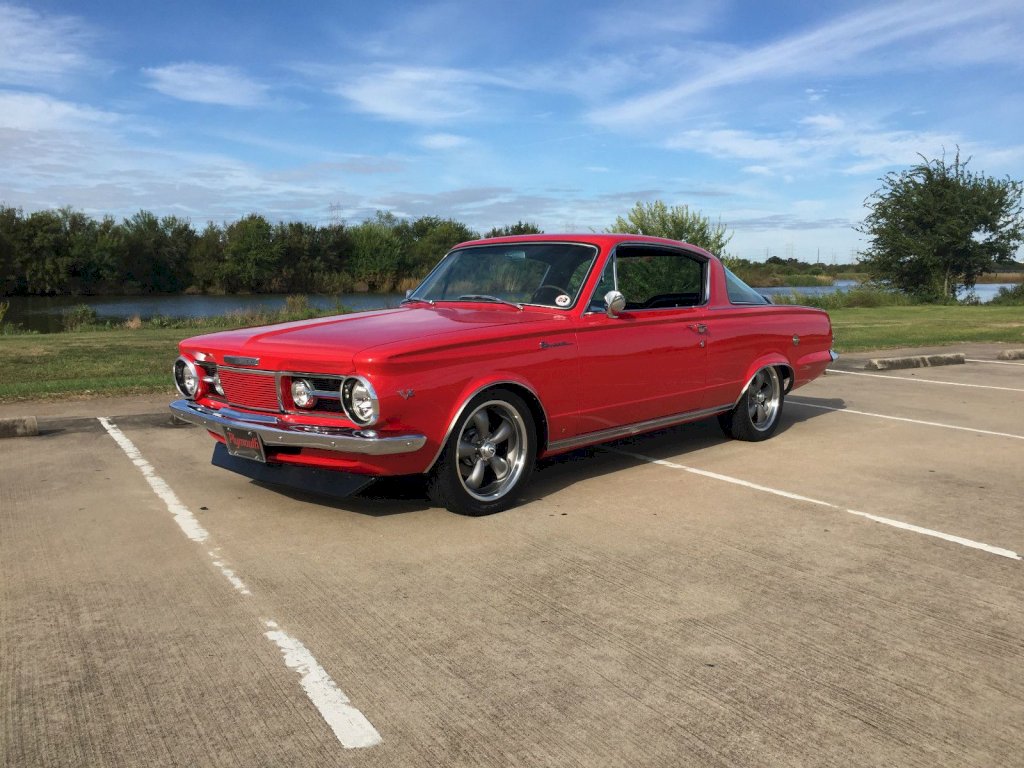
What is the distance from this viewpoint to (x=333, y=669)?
3100mm

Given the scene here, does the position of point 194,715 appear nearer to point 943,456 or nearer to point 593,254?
point 593,254

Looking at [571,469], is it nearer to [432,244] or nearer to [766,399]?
[766,399]

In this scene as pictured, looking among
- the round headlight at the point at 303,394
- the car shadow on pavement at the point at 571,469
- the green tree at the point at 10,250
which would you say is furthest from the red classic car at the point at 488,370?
the green tree at the point at 10,250

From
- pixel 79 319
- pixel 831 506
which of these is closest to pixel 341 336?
pixel 831 506

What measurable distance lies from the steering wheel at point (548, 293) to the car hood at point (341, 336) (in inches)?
5.5

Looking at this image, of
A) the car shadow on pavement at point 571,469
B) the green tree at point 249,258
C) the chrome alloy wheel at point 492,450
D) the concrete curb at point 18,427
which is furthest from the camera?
the green tree at point 249,258

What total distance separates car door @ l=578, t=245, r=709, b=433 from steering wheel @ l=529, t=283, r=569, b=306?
0.23 metres

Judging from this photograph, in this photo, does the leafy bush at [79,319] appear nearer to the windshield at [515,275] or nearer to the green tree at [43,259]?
the windshield at [515,275]

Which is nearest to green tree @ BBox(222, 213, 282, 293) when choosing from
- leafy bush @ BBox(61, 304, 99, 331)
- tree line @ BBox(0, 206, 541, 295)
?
tree line @ BBox(0, 206, 541, 295)

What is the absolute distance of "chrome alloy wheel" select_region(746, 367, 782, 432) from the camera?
293 inches

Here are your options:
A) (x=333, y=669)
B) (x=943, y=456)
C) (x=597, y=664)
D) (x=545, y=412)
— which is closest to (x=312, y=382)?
(x=545, y=412)

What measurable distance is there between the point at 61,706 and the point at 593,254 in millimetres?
4232

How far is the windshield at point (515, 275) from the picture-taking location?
586 cm

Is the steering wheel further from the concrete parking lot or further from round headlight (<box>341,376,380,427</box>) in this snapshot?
round headlight (<box>341,376,380,427</box>)
